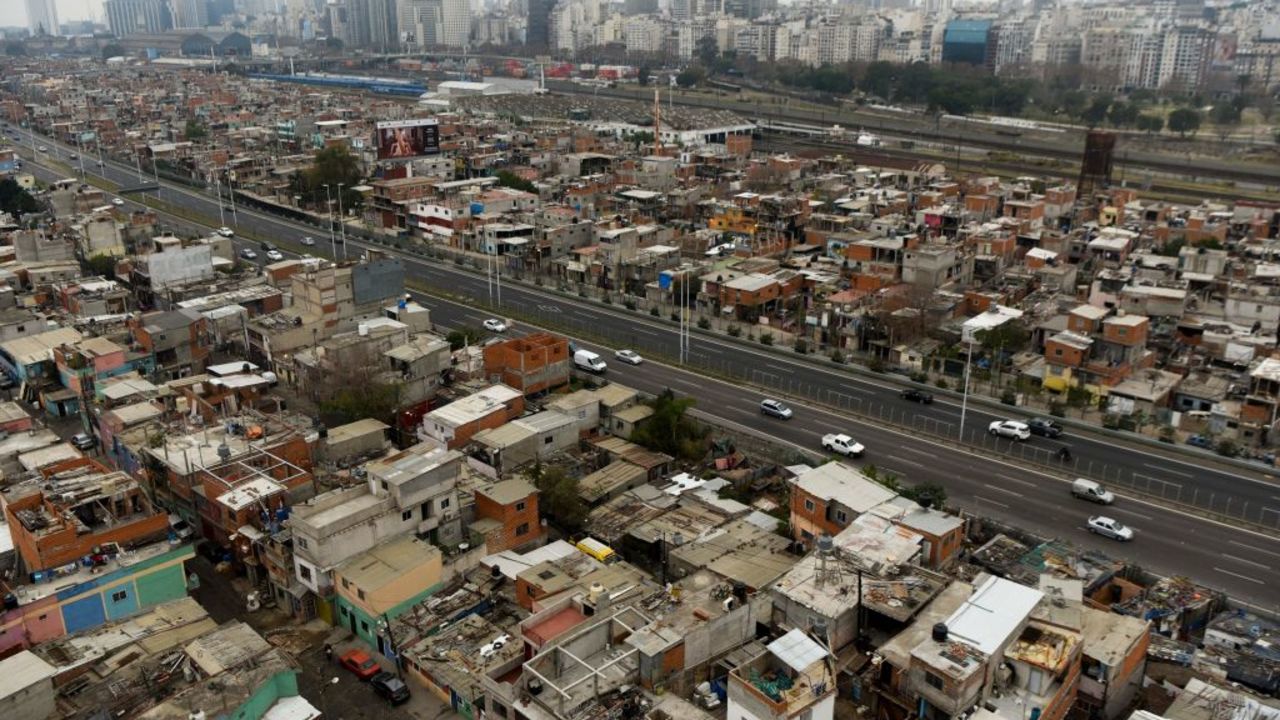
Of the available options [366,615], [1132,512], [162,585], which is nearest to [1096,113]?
[1132,512]

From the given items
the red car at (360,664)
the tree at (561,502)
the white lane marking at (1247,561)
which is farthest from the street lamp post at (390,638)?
the white lane marking at (1247,561)

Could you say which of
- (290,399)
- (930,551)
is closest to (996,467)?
(930,551)

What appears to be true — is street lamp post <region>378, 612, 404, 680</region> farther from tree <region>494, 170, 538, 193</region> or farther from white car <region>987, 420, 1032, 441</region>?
tree <region>494, 170, 538, 193</region>

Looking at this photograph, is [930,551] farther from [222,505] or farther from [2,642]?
[2,642]

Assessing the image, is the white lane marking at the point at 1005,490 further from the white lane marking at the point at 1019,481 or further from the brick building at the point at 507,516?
the brick building at the point at 507,516

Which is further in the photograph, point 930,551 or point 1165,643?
A: point 930,551

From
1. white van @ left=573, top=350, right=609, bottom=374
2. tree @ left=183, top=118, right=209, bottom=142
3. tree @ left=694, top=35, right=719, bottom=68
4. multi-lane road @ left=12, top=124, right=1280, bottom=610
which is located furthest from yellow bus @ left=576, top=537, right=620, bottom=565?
tree @ left=694, top=35, right=719, bottom=68
